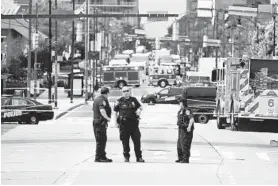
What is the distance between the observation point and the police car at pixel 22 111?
4247cm

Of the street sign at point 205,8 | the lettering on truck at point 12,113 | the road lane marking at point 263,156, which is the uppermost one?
the street sign at point 205,8

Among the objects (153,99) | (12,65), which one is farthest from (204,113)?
(12,65)

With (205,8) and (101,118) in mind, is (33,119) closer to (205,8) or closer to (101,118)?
(205,8)

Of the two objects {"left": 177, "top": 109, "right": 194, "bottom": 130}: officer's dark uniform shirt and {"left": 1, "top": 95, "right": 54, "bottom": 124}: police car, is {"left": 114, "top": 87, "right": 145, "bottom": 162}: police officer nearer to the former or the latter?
{"left": 177, "top": 109, "right": 194, "bottom": 130}: officer's dark uniform shirt

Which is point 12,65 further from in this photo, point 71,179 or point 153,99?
point 71,179

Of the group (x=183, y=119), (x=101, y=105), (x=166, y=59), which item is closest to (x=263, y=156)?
(x=183, y=119)

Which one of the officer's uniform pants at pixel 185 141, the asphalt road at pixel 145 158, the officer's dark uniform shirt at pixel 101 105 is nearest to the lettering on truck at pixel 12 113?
the asphalt road at pixel 145 158

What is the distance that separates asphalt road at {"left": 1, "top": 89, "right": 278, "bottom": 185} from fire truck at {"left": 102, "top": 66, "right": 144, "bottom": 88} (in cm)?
6520

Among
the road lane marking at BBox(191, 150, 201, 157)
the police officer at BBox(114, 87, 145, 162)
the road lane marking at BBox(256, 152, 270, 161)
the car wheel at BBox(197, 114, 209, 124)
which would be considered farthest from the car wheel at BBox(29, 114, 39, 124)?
the police officer at BBox(114, 87, 145, 162)

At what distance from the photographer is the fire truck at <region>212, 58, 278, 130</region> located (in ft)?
104

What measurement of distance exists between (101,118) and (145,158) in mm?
2677

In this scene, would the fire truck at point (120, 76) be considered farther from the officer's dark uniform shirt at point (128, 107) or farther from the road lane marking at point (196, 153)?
the officer's dark uniform shirt at point (128, 107)

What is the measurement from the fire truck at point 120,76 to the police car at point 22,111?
57.7m

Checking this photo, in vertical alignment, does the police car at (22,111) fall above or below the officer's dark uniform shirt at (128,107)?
below
